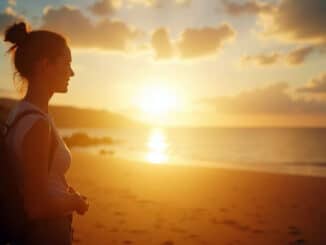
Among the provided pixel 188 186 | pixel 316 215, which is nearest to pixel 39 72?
pixel 316 215

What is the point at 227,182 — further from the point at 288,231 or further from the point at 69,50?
the point at 69,50

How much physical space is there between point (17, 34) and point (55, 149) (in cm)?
74

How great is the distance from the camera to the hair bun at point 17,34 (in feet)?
7.34

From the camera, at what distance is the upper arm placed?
6.42 feet

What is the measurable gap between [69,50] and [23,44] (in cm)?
28

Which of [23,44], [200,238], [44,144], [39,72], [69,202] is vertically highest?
[23,44]

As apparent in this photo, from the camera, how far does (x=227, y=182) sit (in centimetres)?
1534

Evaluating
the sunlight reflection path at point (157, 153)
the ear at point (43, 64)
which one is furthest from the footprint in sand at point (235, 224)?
the sunlight reflection path at point (157, 153)

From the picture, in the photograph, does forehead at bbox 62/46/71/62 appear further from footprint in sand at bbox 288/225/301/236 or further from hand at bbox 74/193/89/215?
footprint in sand at bbox 288/225/301/236

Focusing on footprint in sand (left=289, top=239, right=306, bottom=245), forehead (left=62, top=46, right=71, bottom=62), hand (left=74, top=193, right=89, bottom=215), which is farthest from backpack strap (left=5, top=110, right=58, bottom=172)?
footprint in sand (left=289, top=239, right=306, bottom=245)

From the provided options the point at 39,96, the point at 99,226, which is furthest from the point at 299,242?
the point at 39,96

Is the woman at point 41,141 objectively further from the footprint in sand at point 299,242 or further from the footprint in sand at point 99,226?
the footprint in sand at point 299,242

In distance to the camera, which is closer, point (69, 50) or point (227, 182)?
point (69, 50)

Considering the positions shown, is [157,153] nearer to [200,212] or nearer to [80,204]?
[200,212]
